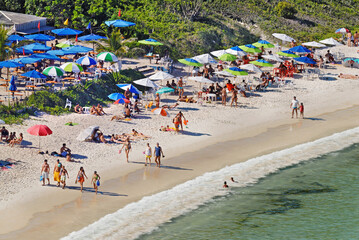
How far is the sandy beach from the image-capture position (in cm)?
2219

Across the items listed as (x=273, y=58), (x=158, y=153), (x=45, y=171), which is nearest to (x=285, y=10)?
(x=273, y=58)

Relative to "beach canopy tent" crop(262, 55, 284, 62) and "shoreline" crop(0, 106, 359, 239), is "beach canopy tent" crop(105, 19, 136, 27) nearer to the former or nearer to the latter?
"beach canopy tent" crop(262, 55, 284, 62)

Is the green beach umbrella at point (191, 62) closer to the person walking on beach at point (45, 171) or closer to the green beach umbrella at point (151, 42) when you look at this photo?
the green beach umbrella at point (151, 42)

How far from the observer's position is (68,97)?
34312 millimetres

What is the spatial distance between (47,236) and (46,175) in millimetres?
4173

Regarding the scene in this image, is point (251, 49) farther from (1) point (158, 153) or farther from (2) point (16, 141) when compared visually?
(2) point (16, 141)

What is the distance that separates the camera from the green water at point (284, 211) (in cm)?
2259

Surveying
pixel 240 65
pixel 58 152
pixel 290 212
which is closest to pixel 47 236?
pixel 58 152

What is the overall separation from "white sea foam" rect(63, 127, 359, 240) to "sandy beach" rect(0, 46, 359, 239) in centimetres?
44

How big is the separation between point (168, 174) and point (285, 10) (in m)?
38.4

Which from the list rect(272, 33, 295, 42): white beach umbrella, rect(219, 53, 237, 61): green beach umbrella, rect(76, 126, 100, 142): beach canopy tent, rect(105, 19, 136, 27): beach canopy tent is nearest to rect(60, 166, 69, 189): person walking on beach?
rect(76, 126, 100, 142): beach canopy tent

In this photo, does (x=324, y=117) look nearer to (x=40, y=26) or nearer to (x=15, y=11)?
(x=40, y=26)

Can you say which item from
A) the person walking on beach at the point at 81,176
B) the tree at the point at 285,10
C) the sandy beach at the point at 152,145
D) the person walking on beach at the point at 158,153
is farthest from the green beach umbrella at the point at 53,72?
the tree at the point at 285,10

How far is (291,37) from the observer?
56.2 meters
